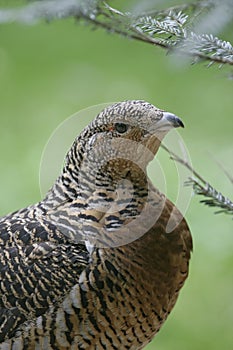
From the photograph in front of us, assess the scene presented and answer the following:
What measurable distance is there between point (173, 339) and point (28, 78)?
12.2 ft

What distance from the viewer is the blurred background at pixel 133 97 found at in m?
4.31

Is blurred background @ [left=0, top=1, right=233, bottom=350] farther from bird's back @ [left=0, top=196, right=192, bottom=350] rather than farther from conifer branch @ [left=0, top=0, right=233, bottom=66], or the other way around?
conifer branch @ [left=0, top=0, right=233, bottom=66]

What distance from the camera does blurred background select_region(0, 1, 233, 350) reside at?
14.1 ft

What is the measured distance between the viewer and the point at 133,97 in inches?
247

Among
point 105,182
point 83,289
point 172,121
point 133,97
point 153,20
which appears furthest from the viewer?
point 133,97

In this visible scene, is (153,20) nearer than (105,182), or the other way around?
(153,20)

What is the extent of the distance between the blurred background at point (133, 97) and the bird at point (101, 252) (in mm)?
1639

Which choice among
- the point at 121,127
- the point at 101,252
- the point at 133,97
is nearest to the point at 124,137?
the point at 121,127

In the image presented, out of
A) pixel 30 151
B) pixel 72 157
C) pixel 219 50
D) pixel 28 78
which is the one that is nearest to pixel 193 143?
pixel 30 151

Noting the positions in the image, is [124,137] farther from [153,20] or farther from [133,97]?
[133,97]

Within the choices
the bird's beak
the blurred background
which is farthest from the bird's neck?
the blurred background

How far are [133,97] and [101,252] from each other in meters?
4.01

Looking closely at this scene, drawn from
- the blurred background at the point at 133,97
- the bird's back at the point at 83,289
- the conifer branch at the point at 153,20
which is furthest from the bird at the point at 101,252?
the blurred background at the point at 133,97

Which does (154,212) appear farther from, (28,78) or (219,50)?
(28,78)
